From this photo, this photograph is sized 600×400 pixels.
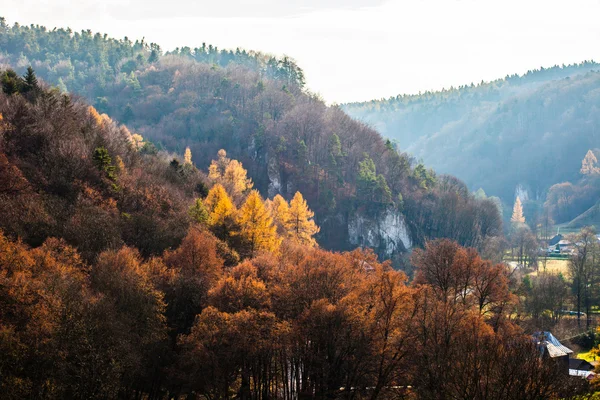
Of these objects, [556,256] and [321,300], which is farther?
[556,256]

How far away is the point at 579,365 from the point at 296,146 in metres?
71.9

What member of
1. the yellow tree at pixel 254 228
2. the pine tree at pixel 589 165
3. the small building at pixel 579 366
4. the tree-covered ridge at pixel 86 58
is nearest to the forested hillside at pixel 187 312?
the yellow tree at pixel 254 228

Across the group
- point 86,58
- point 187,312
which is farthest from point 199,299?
point 86,58

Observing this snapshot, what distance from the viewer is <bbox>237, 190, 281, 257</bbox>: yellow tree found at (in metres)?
49.7

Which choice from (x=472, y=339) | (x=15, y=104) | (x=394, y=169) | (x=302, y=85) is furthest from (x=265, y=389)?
(x=302, y=85)

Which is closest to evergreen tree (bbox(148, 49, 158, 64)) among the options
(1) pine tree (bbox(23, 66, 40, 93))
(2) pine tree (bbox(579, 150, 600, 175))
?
(1) pine tree (bbox(23, 66, 40, 93))

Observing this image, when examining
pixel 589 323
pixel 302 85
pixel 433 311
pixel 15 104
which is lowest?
pixel 589 323

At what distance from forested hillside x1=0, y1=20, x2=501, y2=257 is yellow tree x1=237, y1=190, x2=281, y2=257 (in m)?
28.3

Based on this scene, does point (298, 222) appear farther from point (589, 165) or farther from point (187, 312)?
point (589, 165)

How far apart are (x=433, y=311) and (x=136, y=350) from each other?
18.3m

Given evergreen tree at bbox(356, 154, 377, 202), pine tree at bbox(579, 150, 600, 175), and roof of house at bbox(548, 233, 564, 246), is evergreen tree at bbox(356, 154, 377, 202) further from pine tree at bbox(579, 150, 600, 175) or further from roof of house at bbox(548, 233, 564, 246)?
pine tree at bbox(579, 150, 600, 175)

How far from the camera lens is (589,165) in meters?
186

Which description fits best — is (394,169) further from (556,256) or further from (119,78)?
(119,78)

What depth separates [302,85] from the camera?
5910 inches
